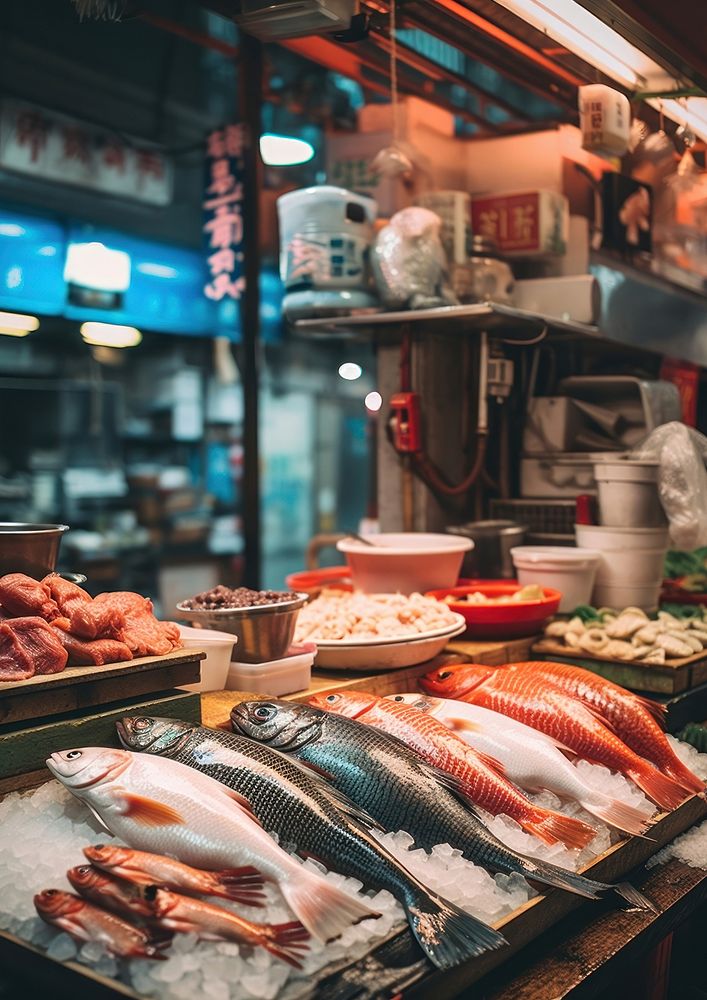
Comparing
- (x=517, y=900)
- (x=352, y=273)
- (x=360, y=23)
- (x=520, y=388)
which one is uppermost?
(x=360, y=23)

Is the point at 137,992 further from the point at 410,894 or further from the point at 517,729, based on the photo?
the point at 517,729

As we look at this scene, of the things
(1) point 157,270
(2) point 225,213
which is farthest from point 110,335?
(2) point 225,213

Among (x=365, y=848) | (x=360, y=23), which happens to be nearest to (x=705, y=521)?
(x=360, y=23)

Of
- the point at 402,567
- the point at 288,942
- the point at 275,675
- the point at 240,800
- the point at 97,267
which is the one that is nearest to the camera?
the point at 288,942

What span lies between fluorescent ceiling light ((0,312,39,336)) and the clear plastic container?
19.1 feet

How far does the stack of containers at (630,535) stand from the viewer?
4477 mm

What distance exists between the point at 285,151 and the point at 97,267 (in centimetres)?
163

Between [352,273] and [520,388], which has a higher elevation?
→ [352,273]

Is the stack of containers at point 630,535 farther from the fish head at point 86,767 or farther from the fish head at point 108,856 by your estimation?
the fish head at point 108,856

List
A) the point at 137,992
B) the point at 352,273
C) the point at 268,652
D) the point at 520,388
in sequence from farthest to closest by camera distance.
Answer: the point at 520,388, the point at 352,273, the point at 268,652, the point at 137,992

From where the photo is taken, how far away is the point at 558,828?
7.57 ft

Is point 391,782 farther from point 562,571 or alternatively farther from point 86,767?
point 562,571

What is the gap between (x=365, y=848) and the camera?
1.94 m

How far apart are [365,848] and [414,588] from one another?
85.1 inches
